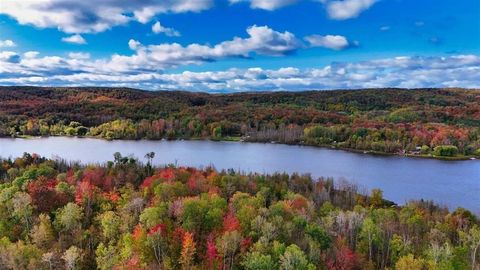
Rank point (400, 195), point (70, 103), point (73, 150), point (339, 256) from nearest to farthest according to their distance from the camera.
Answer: point (339, 256) → point (400, 195) → point (73, 150) → point (70, 103)

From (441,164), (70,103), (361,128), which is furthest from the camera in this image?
(70,103)

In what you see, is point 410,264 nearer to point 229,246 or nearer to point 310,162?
point 229,246

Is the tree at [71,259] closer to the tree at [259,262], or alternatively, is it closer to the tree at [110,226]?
the tree at [110,226]

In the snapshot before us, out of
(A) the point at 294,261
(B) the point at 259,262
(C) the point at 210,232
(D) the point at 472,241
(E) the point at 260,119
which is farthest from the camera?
(E) the point at 260,119

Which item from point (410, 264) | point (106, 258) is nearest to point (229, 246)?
point (106, 258)

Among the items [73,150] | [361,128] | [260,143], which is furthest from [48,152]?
[361,128]

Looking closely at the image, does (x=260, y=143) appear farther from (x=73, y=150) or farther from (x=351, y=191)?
(x=351, y=191)
